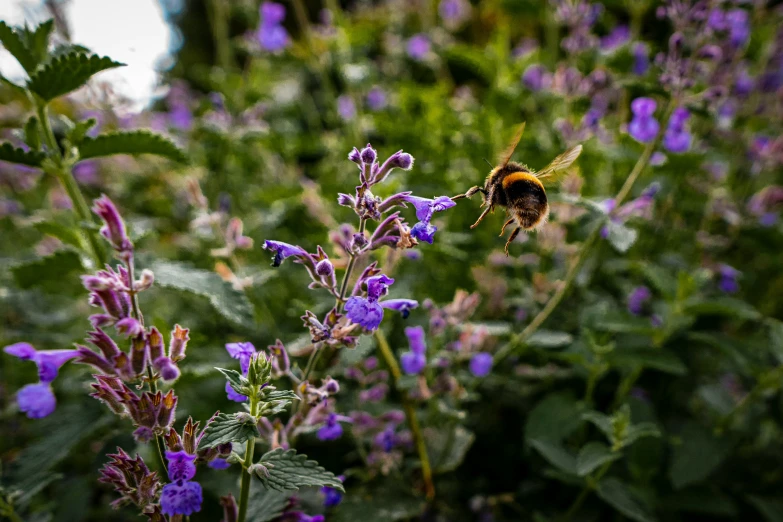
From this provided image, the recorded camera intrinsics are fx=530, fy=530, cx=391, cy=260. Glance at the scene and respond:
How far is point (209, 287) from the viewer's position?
1.47 metres

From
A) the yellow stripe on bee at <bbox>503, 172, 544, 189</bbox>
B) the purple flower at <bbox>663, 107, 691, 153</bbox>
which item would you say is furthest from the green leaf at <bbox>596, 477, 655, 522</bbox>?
the purple flower at <bbox>663, 107, 691, 153</bbox>

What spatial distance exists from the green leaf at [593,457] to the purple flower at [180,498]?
1124 mm

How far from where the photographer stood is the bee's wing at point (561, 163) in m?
1.49

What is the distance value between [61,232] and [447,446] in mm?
1384

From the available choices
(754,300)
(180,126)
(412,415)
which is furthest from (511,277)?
(180,126)

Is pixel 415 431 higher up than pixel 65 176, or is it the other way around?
pixel 65 176

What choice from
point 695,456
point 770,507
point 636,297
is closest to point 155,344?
point 695,456

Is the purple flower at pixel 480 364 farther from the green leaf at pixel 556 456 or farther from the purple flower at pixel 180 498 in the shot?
the purple flower at pixel 180 498

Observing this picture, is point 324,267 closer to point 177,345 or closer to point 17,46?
point 177,345

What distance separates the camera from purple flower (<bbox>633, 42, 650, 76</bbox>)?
115 inches

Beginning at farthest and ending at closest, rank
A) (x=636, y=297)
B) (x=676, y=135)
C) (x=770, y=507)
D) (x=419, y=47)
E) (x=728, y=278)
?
(x=419, y=47) < (x=728, y=278) < (x=636, y=297) < (x=676, y=135) < (x=770, y=507)

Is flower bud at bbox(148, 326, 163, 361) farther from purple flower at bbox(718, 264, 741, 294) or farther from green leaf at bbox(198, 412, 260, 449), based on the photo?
purple flower at bbox(718, 264, 741, 294)

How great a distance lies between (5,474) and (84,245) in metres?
0.68

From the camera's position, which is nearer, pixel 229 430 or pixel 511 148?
pixel 229 430
